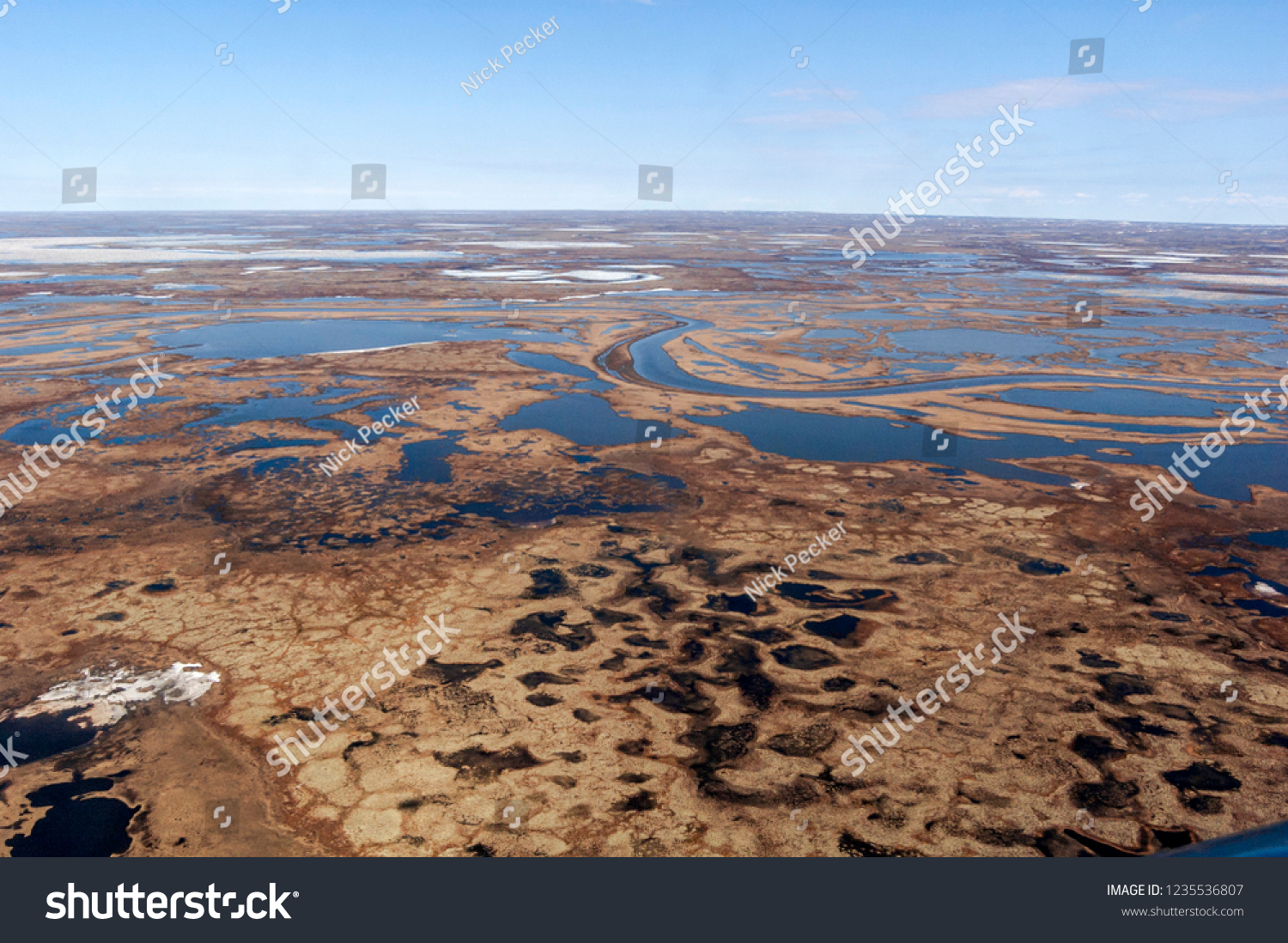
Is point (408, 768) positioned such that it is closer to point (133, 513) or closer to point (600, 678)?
point (600, 678)

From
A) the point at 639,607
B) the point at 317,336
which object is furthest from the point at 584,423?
the point at 317,336

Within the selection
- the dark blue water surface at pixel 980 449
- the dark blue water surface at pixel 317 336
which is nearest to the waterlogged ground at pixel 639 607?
the dark blue water surface at pixel 980 449

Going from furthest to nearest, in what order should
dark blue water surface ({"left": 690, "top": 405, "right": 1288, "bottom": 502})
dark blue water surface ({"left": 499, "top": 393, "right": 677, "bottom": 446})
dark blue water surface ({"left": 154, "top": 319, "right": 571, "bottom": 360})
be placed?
dark blue water surface ({"left": 154, "top": 319, "right": 571, "bottom": 360}), dark blue water surface ({"left": 499, "top": 393, "right": 677, "bottom": 446}), dark blue water surface ({"left": 690, "top": 405, "right": 1288, "bottom": 502})

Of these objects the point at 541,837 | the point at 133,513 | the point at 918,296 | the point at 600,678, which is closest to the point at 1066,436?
the point at 600,678

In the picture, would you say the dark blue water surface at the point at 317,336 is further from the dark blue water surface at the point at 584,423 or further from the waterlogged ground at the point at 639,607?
the dark blue water surface at the point at 584,423

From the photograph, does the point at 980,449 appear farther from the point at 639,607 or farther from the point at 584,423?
the point at 639,607

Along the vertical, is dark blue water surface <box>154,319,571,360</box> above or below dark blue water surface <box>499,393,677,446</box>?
above

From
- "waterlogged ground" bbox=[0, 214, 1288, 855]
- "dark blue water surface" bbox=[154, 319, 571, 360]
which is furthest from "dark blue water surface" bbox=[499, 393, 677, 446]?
"dark blue water surface" bbox=[154, 319, 571, 360]

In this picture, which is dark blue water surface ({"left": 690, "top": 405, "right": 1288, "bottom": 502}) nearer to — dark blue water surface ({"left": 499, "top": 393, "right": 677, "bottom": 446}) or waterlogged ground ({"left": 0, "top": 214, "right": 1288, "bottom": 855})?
waterlogged ground ({"left": 0, "top": 214, "right": 1288, "bottom": 855})
